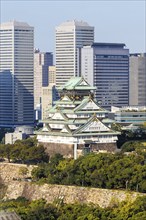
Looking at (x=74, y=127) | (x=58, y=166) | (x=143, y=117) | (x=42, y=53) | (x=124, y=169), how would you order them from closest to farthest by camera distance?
(x=124, y=169) < (x=58, y=166) < (x=74, y=127) < (x=143, y=117) < (x=42, y=53)

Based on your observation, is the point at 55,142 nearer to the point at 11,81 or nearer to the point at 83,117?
the point at 83,117

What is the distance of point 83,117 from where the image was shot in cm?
5584

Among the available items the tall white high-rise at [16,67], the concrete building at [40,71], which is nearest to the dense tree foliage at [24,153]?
the tall white high-rise at [16,67]

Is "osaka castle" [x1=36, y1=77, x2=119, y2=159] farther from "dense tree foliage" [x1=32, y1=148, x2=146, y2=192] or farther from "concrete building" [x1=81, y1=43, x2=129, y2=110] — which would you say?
"concrete building" [x1=81, y1=43, x2=129, y2=110]

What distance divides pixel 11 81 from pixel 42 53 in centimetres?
3393

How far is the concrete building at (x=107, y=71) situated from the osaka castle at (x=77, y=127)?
39965 mm

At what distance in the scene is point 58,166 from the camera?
47031 mm

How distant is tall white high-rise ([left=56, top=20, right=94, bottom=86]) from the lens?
348 ft

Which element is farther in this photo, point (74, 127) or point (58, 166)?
point (74, 127)

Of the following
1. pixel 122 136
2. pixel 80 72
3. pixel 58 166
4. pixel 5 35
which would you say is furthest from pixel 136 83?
pixel 58 166

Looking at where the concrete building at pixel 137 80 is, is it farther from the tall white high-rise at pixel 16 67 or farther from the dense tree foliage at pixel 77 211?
the dense tree foliage at pixel 77 211

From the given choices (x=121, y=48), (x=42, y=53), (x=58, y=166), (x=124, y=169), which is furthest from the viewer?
(x=42, y=53)

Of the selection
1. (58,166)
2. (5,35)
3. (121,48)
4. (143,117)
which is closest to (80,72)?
(121,48)

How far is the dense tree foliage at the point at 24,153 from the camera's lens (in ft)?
173
